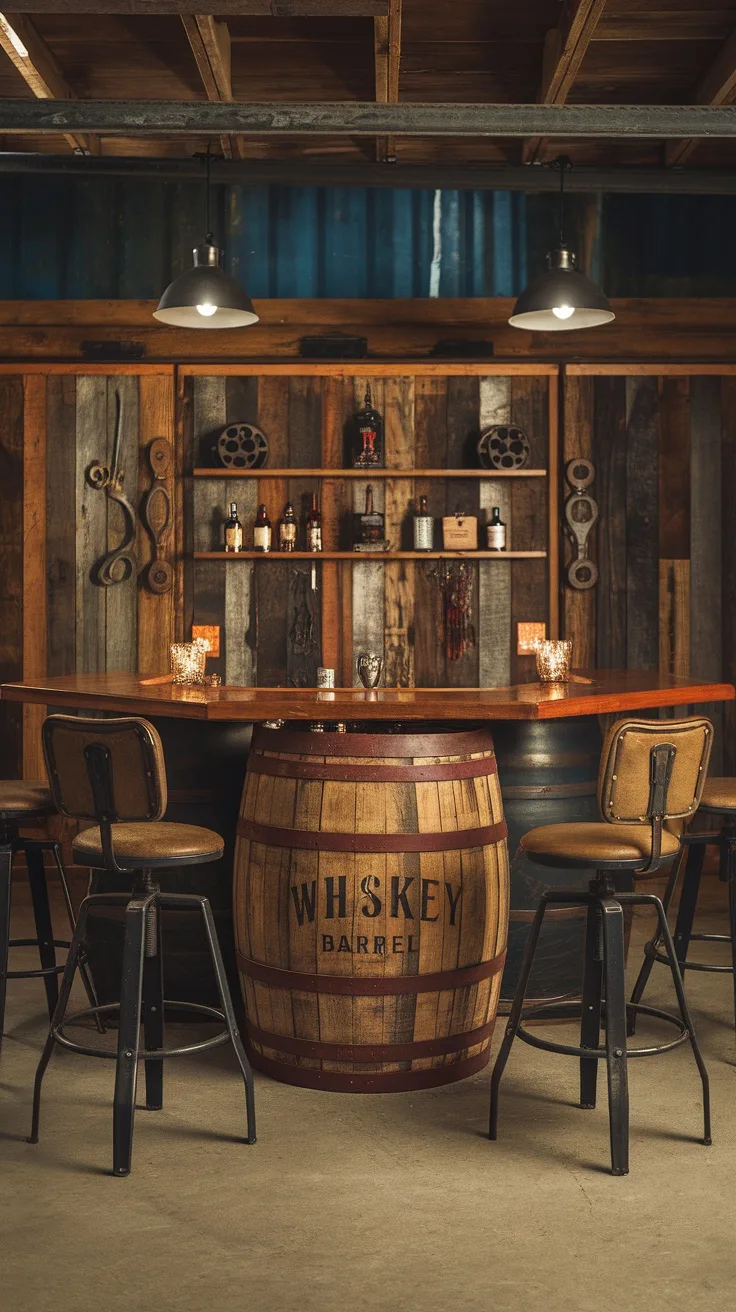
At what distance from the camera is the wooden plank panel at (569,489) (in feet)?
21.8

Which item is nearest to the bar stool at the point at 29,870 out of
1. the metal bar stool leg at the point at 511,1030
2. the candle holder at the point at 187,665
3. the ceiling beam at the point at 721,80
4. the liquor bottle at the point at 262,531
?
the candle holder at the point at 187,665

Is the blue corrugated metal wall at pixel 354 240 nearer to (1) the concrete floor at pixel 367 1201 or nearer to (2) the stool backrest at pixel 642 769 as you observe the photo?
(2) the stool backrest at pixel 642 769

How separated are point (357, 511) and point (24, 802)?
3024 millimetres

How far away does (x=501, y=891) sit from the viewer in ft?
12.3

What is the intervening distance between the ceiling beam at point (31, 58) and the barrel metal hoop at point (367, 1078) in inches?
140

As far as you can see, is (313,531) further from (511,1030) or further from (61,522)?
(511,1030)

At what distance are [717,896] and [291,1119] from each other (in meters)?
3.47

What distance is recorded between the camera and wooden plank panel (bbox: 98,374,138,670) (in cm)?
666

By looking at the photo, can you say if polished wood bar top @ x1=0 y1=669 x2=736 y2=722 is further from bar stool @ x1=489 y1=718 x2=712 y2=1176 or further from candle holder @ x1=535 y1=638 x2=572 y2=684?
bar stool @ x1=489 y1=718 x2=712 y2=1176

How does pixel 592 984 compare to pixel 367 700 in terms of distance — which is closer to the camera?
pixel 592 984

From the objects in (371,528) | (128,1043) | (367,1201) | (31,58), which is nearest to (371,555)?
(371,528)

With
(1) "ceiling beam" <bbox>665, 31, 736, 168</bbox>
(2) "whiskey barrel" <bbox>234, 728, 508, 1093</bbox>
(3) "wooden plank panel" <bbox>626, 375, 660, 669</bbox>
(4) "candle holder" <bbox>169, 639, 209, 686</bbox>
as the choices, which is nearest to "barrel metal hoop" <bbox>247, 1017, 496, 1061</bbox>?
(2) "whiskey barrel" <bbox>234, 728, 508, 1093</bbox>

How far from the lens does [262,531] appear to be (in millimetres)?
6531

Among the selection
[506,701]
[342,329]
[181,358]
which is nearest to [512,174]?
[342,329]
